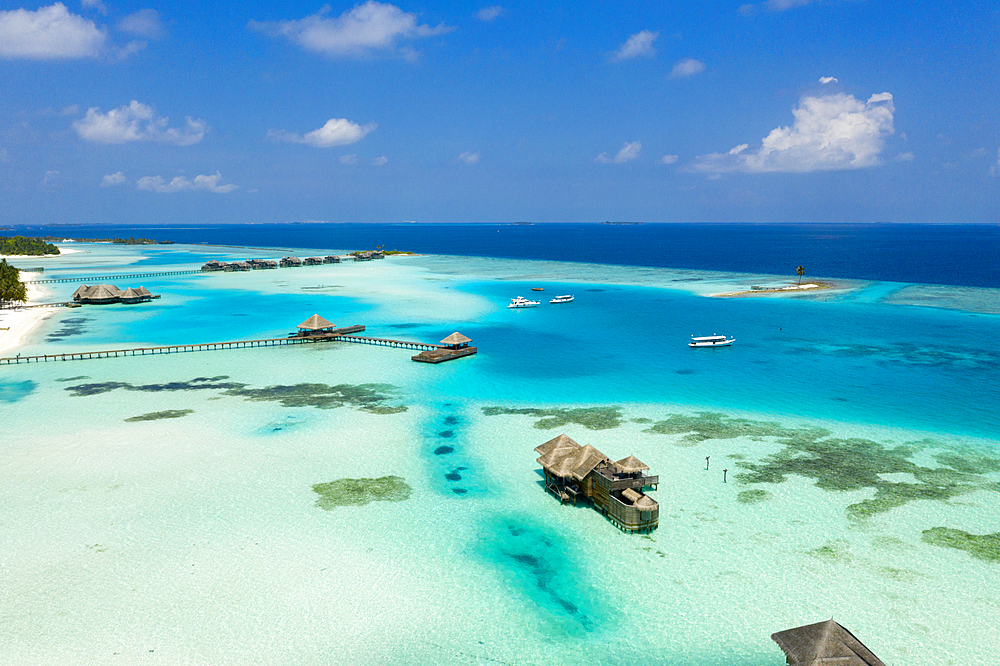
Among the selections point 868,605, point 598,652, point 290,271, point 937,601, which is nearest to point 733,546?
point 868,605

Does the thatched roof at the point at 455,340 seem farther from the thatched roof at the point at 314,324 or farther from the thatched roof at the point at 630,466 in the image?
the thatched roof at the point at 630,466

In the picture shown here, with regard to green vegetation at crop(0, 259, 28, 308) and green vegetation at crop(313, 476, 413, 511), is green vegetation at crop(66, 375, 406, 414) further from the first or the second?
green vegetation at crop(0, 259, 28, 308)

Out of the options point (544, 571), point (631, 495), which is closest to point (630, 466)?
point (631, 495)

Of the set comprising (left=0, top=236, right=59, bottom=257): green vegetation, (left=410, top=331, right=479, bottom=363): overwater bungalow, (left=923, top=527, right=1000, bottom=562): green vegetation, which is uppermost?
(left=0, top=236, right=59, bottom=257): green vegetation

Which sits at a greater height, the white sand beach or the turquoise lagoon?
the white sand beach

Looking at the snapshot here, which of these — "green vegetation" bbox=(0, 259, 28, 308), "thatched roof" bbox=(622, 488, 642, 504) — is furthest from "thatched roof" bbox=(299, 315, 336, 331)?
"thatched roof" bbox=(622, 488, 642, 504)

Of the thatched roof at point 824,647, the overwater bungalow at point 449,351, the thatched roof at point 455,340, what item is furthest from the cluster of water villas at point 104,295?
the thatched roof at point 824,647

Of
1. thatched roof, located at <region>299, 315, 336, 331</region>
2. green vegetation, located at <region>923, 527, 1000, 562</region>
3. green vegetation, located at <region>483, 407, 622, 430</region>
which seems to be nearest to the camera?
green vegetation, located at <region>923, 527, 1000, 562</region>

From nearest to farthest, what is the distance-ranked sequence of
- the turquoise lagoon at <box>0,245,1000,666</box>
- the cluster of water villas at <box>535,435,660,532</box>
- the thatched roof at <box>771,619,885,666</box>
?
the thatched roof at <box>771,619,885,666</box> → the turquoise lagoon at <box>0,245,1000,666</box> → the cluster of water villas at <box>535,435,660,532</box>
